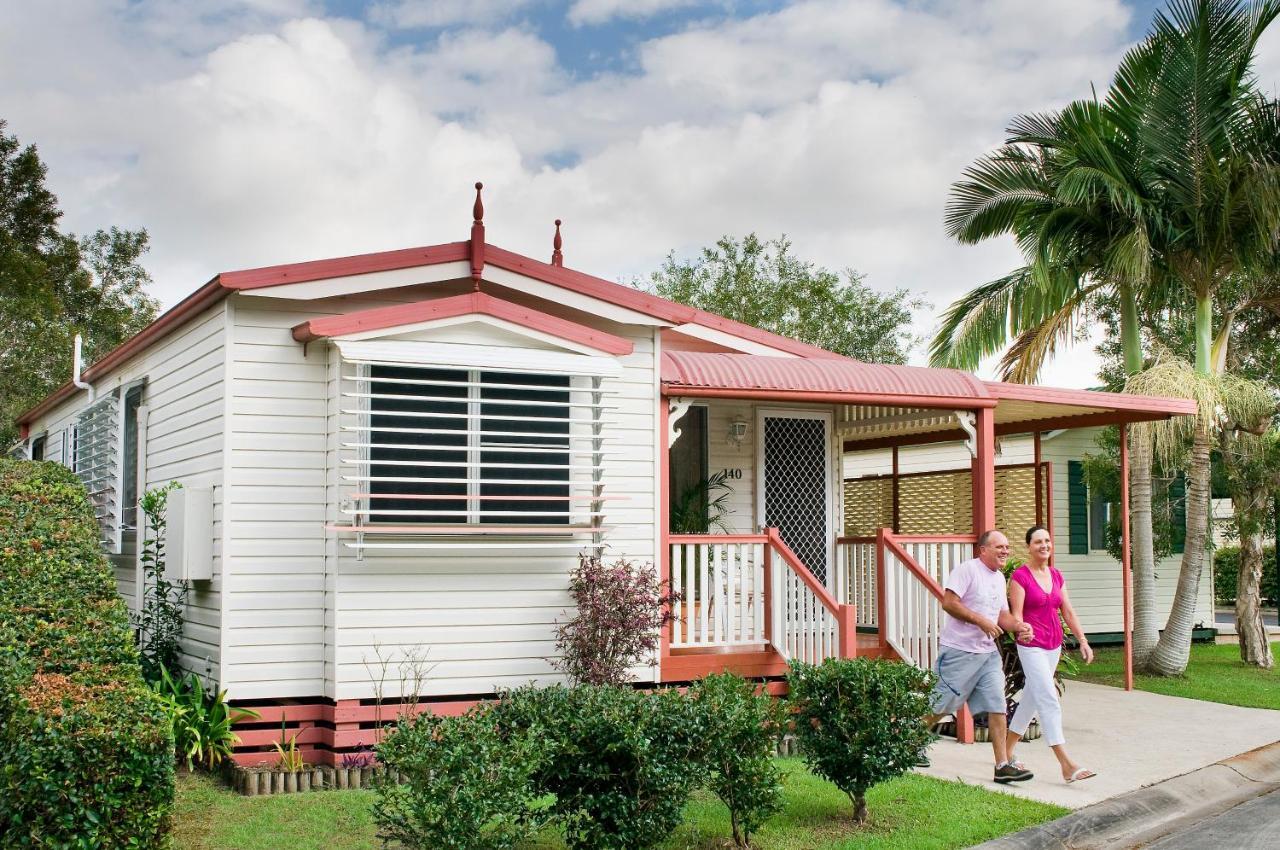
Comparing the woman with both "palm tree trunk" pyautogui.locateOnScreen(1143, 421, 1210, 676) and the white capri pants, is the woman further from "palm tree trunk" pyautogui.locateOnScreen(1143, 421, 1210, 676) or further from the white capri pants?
"palm tree trunk" pyautogui.locateOnScreen(1143, 421, 1210, 676)

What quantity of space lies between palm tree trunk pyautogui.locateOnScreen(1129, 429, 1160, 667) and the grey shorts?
716 cm

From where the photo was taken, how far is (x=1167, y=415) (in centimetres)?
1240

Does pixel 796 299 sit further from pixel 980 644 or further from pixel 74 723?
pixel 74 723

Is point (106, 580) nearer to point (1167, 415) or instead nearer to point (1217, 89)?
point (1167, 415)

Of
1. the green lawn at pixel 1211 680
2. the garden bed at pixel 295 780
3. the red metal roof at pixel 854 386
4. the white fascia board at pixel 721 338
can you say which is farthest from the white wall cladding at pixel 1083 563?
the garden bed at pixel 295 780

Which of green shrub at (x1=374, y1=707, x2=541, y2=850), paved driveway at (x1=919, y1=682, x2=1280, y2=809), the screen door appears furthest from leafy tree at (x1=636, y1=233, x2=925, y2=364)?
green shrub at (x1=374, y1=707, x2=541, y2=850)

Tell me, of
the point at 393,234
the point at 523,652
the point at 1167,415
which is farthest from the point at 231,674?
the point at 393,234

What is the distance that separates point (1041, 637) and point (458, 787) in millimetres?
4492

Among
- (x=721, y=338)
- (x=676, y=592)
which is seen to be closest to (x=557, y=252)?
(x=721, y=338)

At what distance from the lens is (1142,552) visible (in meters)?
14.5

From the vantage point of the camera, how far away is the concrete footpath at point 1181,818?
→ 6887mm

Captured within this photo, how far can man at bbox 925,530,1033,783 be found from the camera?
8023 millimetres

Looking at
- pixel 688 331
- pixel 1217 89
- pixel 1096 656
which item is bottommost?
pixel 1096 656

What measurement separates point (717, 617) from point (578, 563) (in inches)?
57.4
